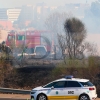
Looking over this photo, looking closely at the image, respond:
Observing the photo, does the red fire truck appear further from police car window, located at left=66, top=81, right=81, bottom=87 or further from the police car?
police car window, located at left=66, top=81, right=81, bottom=87

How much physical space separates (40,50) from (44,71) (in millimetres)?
41043

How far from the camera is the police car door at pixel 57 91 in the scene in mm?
19609

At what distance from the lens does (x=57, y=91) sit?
19625mm

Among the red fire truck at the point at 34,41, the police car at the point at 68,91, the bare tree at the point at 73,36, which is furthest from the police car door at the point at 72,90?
the red fire truck at the point at 34,41

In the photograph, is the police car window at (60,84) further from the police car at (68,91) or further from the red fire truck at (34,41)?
the red fire truck at (34,41)

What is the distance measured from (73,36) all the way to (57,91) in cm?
3983

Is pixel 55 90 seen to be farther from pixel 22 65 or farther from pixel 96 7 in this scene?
pixel 96 7

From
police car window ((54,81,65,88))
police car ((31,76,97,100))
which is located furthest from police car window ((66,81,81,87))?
police car window ((54,81,65,88))

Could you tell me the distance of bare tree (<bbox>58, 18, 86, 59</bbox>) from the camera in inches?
2177

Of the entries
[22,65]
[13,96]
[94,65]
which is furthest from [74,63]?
[22,65]

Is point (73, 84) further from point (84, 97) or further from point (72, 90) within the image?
point (84, 97)

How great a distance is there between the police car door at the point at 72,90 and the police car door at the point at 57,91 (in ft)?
0.84

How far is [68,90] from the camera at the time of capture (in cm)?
1948

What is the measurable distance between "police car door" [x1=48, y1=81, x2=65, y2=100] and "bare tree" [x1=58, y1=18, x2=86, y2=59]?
33.1 m
